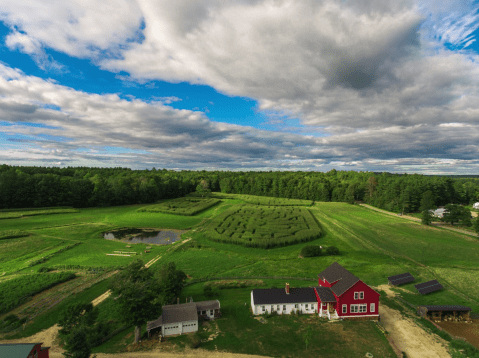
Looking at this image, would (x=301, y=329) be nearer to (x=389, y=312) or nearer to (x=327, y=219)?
(x=389, y=312)

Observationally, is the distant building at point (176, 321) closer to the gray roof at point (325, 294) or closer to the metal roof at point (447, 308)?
the gray roof at point (325, 294)

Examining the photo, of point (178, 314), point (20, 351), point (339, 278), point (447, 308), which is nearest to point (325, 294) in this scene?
point (339, 278)

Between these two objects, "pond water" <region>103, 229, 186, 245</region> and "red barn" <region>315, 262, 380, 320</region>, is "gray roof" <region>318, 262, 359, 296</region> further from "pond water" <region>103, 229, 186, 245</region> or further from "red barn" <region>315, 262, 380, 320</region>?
"pond water" <region>103, 229, 186, 245</region>

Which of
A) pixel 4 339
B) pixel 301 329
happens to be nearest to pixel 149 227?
pixel 4 339

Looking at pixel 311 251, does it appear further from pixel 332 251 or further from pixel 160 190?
pixel 160 190

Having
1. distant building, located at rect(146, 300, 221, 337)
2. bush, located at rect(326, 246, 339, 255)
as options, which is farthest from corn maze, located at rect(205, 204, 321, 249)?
distant building, located at rect(146, 300, 221, 337)

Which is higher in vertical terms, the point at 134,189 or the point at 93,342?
the point at 134,189
